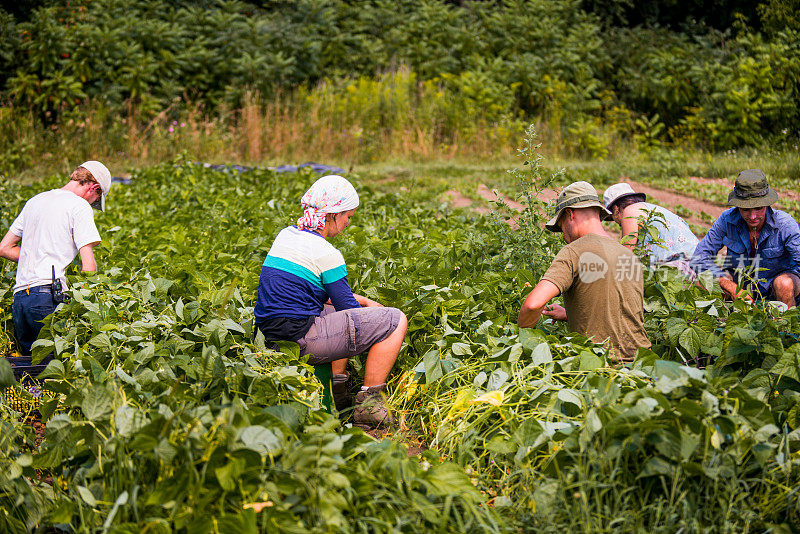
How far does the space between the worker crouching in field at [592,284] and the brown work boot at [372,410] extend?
0.71 meters

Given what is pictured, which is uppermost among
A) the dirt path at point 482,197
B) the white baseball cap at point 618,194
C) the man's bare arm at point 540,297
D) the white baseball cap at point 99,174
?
the white baseball cap at point 99,174

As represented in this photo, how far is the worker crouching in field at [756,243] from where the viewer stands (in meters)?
4.38

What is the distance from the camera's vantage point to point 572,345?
303 centimetres

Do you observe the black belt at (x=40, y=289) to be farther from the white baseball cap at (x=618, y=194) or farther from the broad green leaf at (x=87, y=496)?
the white baseball cap at (x=618, y=194)

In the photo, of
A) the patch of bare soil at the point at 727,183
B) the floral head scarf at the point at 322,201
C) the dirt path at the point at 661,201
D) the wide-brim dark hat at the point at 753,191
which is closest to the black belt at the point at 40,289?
the floral head scarf at the point at 322,201

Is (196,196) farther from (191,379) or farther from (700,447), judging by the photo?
(700,447)

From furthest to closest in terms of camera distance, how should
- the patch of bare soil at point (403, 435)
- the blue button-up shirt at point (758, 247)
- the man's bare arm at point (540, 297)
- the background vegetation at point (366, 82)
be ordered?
the background vegetation at point (366, 82) → the blue button-up shirt at point (758, 247) → the patch of bare soil at point (403, 435) → the man's bare arm at point (540, 297)

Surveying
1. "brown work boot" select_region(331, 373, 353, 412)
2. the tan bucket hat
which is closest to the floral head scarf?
"brown work boot" select_region(331, 373, 353, 412)

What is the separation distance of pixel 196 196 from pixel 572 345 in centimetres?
490

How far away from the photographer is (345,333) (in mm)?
3295

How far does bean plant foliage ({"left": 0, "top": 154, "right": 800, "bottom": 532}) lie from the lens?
84.7 inches

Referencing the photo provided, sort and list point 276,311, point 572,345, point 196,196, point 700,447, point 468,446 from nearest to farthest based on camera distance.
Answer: point 700,447, point 468,446, point 572,345, point 276,311, point 196,196

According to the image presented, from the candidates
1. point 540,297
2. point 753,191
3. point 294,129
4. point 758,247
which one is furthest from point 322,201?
point 294,129

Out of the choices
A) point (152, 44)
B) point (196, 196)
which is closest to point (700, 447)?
point (196, 196)
